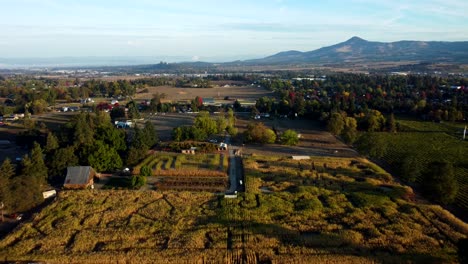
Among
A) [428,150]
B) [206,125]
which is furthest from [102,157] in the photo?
[428,150]

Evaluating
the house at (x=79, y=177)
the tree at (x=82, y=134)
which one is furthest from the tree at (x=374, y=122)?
the house at (x=79, y=177)

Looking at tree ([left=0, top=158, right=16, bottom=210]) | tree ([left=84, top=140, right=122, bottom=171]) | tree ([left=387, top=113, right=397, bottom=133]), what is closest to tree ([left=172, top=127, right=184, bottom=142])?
tree ([left=84, top=140, right=122, bottom=171])

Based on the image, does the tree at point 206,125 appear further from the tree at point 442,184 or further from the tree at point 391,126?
the tree at point 442,184

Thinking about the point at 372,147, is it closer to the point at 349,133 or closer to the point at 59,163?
the point at 349,133

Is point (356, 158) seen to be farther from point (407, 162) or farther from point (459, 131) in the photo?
point (459, 131)

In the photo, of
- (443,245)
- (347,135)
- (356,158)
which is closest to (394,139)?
(347,135)

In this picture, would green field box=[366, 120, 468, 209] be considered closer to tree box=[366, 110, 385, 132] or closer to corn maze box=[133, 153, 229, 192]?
tree box=[366, 110, 385, 132]
